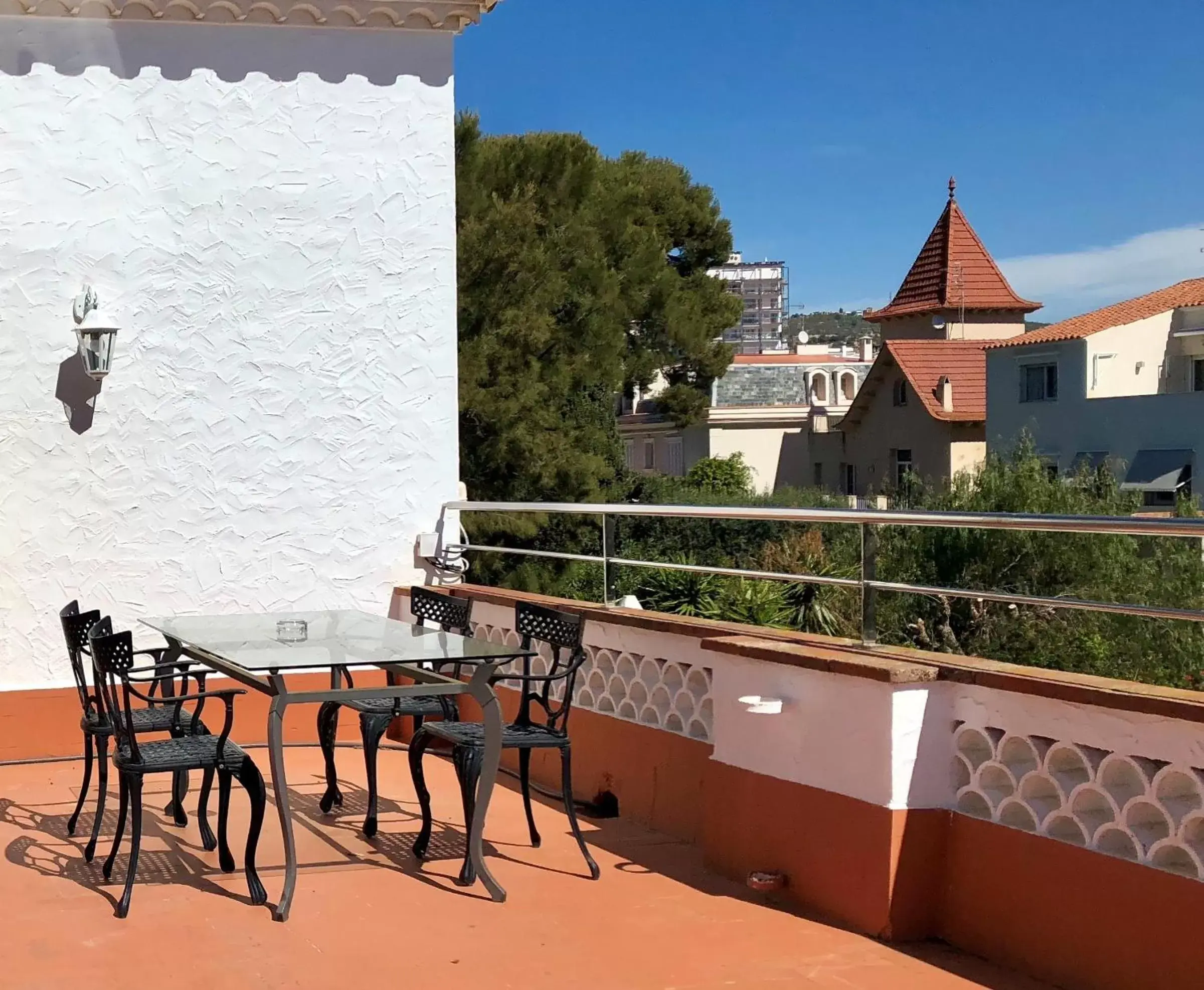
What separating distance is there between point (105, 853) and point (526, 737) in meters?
1.77

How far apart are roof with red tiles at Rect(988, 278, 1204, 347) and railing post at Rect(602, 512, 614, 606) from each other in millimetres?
37761

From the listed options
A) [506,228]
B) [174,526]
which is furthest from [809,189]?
[174,526]

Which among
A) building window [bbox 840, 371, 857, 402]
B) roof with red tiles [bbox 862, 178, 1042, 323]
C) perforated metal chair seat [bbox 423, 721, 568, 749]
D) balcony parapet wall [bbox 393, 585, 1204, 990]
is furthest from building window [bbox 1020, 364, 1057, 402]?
perforated metal chair seat [bbox 423, 721, 568, 749]

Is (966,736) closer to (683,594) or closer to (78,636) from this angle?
(78,636)

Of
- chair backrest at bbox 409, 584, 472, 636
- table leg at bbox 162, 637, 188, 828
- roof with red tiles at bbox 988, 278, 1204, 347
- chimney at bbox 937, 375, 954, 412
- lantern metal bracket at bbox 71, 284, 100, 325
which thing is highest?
roof with red tiles at bbox 988, 278, 1204, 347

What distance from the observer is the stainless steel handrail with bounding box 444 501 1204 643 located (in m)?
3.69

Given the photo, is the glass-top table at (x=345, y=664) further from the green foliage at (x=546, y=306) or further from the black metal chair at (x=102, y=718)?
the green foliage at (x=546, y=306)

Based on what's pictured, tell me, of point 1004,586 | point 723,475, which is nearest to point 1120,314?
point 723,475

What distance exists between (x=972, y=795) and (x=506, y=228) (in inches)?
733

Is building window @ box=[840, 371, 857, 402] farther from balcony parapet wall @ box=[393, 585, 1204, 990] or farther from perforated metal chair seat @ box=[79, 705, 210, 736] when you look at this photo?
balcony parapet wall @ box=[393, 585, 1204, 990]

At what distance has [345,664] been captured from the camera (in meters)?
4.86

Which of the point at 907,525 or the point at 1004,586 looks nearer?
the point at 907,525

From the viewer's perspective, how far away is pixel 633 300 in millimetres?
29000

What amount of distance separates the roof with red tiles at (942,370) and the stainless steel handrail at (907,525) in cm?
4160
